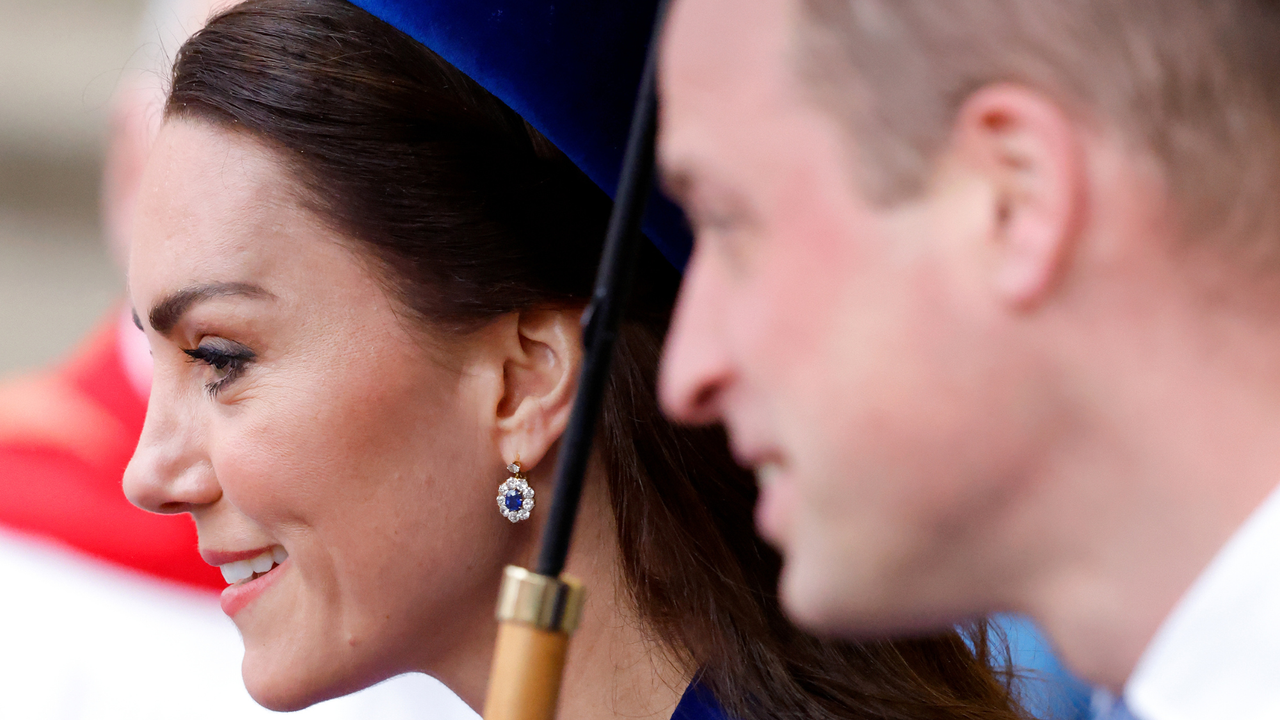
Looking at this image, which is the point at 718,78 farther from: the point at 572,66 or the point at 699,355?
the point at 572,66

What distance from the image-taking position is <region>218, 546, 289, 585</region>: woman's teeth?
103 centimetres

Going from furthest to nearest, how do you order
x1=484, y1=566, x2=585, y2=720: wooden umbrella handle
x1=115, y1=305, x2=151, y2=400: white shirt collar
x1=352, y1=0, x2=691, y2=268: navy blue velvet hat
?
x1=115, y1=305, x2=151, y2=400: white shirt collar
x1=352, y1=0, x2=691, y2=268: navy blue velvet hat
x1=484, y1=566, x2=585, y2=720: wooden umbrella handle

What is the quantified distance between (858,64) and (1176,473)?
190 mm

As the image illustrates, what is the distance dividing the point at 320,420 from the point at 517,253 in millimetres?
196

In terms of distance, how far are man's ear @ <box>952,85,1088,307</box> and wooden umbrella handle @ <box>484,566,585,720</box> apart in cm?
24

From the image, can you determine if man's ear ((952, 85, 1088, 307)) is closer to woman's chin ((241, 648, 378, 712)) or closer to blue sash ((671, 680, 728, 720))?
blue sash ((671, 680, 728, 720))

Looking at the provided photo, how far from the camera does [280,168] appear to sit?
3.21 feet

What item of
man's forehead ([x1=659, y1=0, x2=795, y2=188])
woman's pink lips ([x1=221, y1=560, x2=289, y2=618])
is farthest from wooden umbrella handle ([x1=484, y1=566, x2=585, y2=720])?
woman's pink lips ([x1=221, y1=560, x2=289, y2=618])

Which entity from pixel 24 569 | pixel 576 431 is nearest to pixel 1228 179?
pixel 576 431

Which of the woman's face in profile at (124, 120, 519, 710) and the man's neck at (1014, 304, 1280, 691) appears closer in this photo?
the man's neck at (1014, 304, 1280, 691)

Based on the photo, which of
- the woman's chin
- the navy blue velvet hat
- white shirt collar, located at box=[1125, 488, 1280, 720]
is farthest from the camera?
the woman's chin

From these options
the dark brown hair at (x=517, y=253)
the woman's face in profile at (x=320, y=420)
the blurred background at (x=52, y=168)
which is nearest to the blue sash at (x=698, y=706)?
the dark brown hair at (x=517, y=253)

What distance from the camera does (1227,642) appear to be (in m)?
0.44

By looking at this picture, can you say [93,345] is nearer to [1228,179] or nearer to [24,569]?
[24,569]
